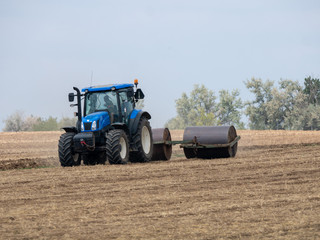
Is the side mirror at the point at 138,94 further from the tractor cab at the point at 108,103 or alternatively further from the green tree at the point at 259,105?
the green tree at the point at 259,105

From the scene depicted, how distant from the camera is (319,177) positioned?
1233 centimetres

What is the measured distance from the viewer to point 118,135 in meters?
16.3

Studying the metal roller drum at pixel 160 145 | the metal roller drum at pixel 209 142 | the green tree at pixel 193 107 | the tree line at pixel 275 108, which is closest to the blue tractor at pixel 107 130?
the metal roller drum at pixel 160 145

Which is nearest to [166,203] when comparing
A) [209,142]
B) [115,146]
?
[115,146]

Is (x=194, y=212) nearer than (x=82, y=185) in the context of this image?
Yes

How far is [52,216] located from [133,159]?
31.3ft

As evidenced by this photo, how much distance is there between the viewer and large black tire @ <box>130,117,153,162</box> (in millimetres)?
17641

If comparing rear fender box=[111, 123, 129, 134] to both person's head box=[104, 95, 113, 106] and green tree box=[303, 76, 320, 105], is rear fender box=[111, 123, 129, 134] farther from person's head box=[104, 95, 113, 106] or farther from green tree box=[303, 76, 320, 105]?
green tree box=[303, 76, 320, 105]

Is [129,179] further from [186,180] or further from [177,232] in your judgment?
[177,232]

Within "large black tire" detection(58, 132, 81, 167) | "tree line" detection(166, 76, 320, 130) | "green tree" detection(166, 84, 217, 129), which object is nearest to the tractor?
"large black tire" detection(58, 132, 81, 167)

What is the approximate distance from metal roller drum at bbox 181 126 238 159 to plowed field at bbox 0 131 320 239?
363 centimetres

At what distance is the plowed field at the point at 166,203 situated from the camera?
7.53 meters

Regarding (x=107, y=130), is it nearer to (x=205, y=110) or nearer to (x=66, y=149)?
(x=66, y=149)

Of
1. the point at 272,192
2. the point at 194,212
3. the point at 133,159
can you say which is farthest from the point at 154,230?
the point at 133,159
